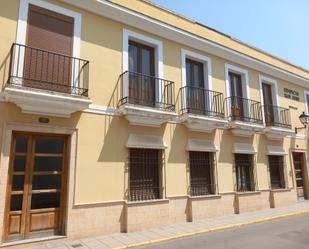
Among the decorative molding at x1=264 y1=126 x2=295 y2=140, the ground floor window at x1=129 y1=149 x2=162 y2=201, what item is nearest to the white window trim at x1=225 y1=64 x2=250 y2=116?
the decorative molding at x1=264 y1=126 x2=295 y2=140

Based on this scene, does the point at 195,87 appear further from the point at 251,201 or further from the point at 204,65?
the point at 251,201

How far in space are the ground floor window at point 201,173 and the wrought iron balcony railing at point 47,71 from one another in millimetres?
4447

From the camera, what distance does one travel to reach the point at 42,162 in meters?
6.69

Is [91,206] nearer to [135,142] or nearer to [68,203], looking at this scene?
[68,203]

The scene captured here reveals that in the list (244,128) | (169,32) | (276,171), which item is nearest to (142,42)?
(169,32)

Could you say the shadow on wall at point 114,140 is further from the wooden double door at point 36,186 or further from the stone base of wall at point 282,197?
the stone base of wall at point 282,197

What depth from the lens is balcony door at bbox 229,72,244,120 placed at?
11.0m

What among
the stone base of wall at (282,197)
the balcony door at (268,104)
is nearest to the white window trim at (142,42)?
the balcony door at (268,104)

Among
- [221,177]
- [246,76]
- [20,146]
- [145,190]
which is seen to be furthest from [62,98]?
[246,76]

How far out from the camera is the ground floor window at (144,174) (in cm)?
797

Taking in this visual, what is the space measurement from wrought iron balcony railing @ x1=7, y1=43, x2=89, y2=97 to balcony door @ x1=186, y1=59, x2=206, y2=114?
3.77m

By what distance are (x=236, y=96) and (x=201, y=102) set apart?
2061 millimetres

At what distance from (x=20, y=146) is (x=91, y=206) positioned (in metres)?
2.30

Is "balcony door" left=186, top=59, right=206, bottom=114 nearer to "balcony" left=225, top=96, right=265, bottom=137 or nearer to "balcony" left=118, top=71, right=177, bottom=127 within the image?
"balcony" left=118, top=71, right=177, bottom=127
